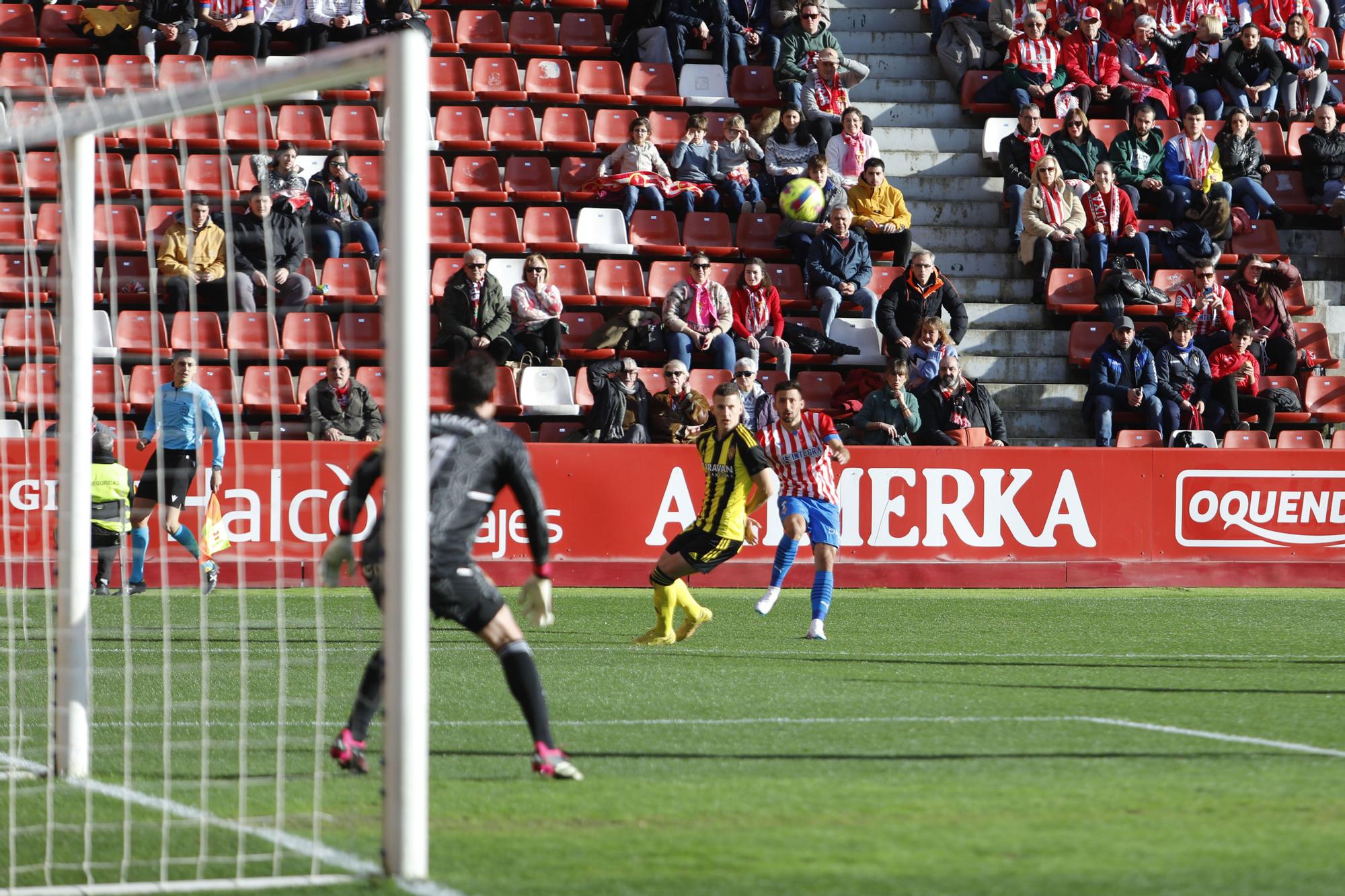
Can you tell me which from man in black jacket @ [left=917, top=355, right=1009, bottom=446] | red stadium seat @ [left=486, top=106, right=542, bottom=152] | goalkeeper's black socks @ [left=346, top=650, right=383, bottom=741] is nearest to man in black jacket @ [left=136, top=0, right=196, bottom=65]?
red stadium seat @ [left=486, top=106, right=542, bottom=152]

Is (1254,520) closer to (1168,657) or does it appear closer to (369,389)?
(1168,657)

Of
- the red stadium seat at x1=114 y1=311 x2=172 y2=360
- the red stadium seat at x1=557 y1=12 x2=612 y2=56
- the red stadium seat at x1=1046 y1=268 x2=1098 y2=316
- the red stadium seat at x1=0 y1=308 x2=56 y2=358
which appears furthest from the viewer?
the red stadium seat at x1=557 y1=12 x2=612 y2=56

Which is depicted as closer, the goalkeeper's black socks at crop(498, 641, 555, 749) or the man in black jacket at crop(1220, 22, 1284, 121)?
the goalkeeper's black socks at crop(498, 641, 555, 749)

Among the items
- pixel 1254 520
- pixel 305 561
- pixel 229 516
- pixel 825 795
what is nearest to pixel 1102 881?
pixel 825 795

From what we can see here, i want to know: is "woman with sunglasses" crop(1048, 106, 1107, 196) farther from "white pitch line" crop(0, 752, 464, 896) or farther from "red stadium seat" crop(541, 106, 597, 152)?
"white pitch line" crop(0, 752, 464, 896)

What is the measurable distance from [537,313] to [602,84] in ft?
15.7

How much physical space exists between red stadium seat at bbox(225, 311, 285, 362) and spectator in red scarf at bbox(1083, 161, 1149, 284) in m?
15.3

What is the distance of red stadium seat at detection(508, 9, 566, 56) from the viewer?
898 inches

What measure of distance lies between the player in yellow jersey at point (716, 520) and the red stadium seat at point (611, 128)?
9840 millimetres

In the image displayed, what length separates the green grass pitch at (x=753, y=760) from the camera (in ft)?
18.0

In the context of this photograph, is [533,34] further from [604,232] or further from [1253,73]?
[1253,73]

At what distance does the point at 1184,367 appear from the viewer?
19844 millimetres

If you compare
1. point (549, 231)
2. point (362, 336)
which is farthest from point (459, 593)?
Answer: point (549, 231)

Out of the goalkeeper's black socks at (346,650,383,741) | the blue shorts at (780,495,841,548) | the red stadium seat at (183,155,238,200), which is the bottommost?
the goalkeeper's black socks at (346,650,383,741)
